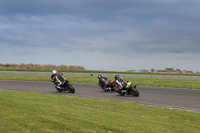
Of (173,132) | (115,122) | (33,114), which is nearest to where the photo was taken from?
(173,132)

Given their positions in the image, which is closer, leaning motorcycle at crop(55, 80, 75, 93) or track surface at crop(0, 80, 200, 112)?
→ track surface at crop(0, 80, 200, 112)

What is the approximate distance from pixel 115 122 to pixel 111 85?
46.1 feet

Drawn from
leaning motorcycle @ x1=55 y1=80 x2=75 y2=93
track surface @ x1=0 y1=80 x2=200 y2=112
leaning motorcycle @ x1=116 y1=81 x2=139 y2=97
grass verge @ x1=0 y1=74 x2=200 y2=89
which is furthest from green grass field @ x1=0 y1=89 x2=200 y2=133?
grass verge @ x1=0 y1=74 x2=200 y2=89

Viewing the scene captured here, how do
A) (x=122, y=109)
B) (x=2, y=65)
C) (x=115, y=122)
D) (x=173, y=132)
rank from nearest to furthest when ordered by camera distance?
1. (x=173, y=132)
2. (x=115, y=122)
3. (x=122, y=109)
4. (x=2, y=65)

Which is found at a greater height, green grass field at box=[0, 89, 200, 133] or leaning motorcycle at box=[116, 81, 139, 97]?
leaning motorcycle at box=[116, 81, 139, 97]

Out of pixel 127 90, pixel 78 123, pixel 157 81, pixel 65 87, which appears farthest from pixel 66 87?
pixel 157 81

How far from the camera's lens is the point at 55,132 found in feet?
23.8

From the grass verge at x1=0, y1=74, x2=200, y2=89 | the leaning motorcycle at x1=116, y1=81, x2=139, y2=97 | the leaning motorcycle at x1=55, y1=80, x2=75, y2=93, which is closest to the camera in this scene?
the leaning motorcycle at x1=116, y1=81, x2=139, y2=97

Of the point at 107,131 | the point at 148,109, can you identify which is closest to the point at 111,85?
the point at 148,109

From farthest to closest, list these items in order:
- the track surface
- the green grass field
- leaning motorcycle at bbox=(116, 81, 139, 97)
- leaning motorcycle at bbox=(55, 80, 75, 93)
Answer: leaning motorcycle at bbox=(55, 80, 75, 93), leaning motorcycle at bbox=(116, 81, 139, 97), the track surface, the green grass field

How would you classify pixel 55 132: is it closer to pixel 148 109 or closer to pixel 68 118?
pixel 68 118

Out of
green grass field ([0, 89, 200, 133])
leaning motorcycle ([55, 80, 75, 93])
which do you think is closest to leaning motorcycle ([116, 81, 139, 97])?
leaning motorcycle ([55, 80, 75, 93])

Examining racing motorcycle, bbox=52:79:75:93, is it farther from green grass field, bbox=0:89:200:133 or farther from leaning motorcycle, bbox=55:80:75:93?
green grass field, bbox=0:89:200:133

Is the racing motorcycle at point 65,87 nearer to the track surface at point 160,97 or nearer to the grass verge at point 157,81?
the track surface at point 160,97
